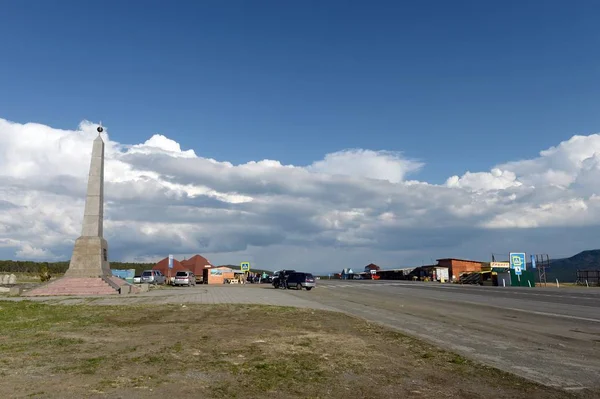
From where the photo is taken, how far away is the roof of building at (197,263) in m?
86.4

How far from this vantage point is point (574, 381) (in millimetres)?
7316

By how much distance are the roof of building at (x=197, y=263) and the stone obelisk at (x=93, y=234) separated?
54.0m

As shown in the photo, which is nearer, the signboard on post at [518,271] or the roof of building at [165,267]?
the signboard on post at [518,271]

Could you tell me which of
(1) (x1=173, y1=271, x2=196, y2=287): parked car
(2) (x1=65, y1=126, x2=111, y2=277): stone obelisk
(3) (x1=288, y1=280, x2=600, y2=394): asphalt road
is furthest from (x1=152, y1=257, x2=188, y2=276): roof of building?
(3) (x1=288, y1=280, x2=600, y2=394): asphalt road

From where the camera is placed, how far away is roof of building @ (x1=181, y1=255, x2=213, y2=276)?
86.4 metres

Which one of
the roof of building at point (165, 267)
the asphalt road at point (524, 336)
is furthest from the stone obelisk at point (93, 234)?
the roof of building at point (165, 267)

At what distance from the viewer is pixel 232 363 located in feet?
27.1

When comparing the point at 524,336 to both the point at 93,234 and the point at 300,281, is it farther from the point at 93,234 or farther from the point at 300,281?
the point at 300,281

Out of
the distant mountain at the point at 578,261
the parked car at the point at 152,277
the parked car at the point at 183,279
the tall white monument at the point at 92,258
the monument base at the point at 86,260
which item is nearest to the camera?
the tall white monument at the point at 92,258

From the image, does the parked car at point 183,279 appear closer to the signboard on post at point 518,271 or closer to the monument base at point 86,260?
the monument base at point 86,260

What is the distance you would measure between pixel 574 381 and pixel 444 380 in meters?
2.20

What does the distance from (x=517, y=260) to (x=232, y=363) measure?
53631mm

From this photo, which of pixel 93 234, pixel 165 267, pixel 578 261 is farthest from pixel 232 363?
pixel 578 261

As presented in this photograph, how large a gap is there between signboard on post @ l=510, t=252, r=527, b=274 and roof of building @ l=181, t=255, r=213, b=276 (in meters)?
55.9
